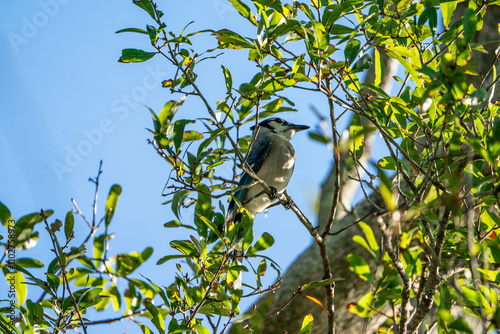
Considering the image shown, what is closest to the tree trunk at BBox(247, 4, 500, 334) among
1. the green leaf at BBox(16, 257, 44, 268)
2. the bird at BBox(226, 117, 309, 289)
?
the bird at BBox(226, 117, 309, 289)

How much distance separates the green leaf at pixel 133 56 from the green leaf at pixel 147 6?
0.19 m

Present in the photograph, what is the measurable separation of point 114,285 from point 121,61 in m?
1.28

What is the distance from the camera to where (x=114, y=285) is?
285 centimetres

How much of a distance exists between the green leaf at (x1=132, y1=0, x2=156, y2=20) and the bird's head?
2.72 meters

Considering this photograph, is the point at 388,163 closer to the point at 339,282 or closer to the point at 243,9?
the point at 243,9

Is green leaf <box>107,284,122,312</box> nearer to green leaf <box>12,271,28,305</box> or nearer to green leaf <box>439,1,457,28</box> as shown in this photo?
green leaf <box>12,271,28,305</box>

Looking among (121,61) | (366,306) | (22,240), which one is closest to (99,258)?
(22,240)

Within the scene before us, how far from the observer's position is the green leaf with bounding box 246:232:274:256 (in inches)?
98.5

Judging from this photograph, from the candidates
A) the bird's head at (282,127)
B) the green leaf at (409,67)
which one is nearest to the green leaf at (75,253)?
the green leaf at (409,67)

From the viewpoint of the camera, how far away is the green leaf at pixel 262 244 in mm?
2502

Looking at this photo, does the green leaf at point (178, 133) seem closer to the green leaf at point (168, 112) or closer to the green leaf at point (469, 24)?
the green leaf at point (168, 112)

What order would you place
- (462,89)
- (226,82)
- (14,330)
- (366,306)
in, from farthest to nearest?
(226,82), (14,330), (366,306), (462,89)

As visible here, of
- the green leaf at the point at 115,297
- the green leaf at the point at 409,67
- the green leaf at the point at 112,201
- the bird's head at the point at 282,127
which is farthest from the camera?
the bird's head at the point at 282,127

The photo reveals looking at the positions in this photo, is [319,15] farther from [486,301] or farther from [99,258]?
[99,258]
